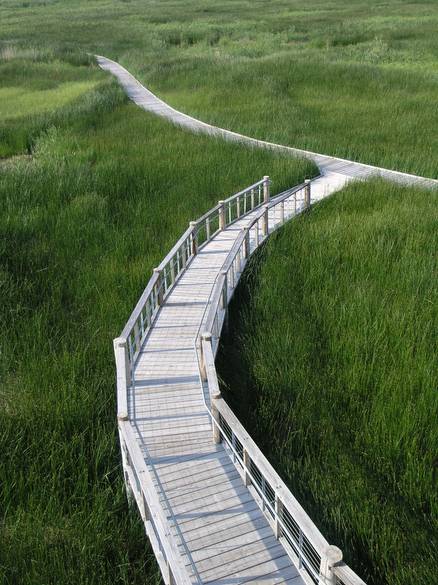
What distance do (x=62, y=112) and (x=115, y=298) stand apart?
14838 mm

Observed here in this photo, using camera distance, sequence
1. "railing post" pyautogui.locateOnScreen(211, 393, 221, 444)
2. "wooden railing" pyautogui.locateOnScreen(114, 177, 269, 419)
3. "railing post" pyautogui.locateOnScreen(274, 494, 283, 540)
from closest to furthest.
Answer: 1. "railing post" pyautogui.locateOnScreen(274, 494, 283, 540)
2. "railing post" pyautogui.locateOnScreen(211, 393, 221, 444)
3. "wooden railing" pyautogui.locateOnScreen(114, 177, 269, 419)

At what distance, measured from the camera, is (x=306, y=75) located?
25.7 meters

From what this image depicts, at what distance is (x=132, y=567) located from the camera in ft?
15.1

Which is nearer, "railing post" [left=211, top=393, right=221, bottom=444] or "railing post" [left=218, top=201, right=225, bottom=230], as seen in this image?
"railing post" [left=211, top=393, right=221, bottom=444]

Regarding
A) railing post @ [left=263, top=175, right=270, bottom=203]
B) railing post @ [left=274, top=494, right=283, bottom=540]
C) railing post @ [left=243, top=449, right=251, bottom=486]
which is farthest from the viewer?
railing post @ [left=263, top=175, right=270, bottom=203]

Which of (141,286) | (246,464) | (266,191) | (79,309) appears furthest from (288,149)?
(246,464)

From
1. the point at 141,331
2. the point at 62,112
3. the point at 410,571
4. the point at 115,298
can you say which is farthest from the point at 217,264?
the point at 62,112

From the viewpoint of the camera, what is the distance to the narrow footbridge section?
413cm

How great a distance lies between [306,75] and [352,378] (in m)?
21.8

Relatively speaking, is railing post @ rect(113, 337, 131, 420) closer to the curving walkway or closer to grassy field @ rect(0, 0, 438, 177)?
the curving walkway

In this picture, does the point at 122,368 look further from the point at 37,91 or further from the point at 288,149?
the point at 37,91

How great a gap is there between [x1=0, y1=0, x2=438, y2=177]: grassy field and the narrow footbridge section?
10134mm

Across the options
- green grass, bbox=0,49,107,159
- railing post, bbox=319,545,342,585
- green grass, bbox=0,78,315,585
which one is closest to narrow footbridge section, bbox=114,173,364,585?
railing post, bbox=319,545,342,585

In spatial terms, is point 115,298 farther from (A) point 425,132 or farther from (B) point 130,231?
(A) point 425,132
